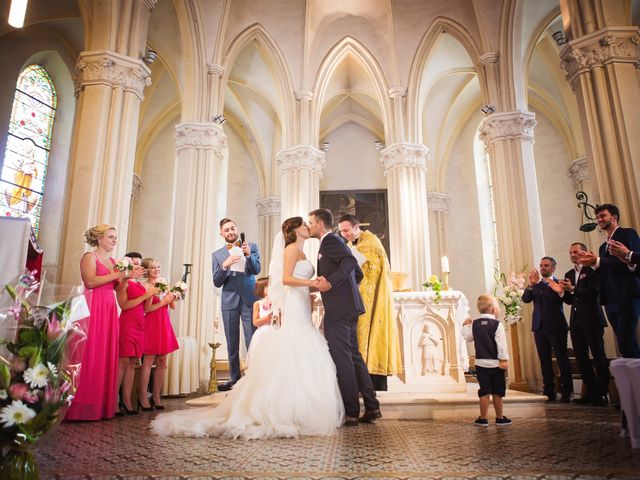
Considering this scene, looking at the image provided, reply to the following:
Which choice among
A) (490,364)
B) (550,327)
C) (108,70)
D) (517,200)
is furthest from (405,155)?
(490,364)

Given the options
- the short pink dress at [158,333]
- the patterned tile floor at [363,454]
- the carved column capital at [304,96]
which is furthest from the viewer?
the carved column capital at [304,96]

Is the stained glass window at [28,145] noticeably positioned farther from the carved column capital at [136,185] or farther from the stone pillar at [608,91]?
the stone pillar at [608,91]

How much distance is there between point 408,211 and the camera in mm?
11398

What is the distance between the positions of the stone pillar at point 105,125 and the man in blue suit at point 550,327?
18.1 feet

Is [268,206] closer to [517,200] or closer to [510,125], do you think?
[510,125]

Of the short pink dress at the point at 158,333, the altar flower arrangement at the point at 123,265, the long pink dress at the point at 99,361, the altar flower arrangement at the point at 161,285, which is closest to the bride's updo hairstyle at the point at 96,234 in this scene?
the long pink dress at the point at 99,361

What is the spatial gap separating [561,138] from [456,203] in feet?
11.7

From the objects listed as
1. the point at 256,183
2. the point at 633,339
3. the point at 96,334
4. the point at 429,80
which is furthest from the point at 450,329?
the point at 256,183

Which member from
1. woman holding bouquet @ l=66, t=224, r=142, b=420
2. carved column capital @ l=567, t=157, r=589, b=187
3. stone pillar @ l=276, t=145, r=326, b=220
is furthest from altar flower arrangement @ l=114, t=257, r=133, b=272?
carved column capital @ l=567, t=157, r=589, b=187

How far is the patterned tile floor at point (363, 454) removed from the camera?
2.18m

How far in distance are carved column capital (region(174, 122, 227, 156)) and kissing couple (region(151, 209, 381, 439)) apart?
5.87 metres

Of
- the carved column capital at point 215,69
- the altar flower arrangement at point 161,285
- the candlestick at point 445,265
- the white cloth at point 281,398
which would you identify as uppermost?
the carved column capital at point 215,69

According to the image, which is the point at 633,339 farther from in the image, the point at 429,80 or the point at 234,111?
the point at 234,111

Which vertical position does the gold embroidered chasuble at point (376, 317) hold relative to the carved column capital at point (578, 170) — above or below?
below
